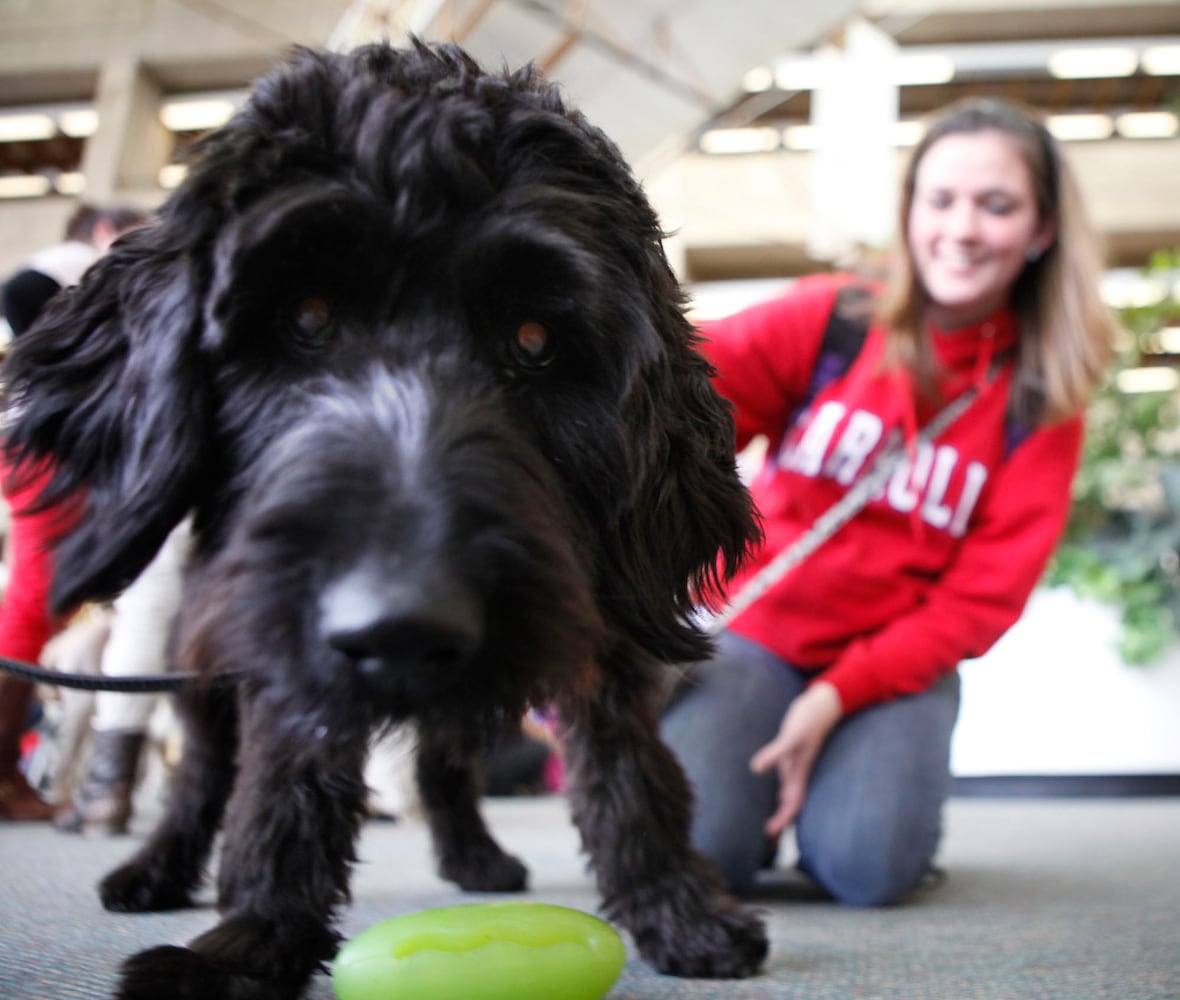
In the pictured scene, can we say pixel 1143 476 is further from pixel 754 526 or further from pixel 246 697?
A: pixel 246 697

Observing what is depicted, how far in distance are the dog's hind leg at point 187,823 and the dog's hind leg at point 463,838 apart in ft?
1.22

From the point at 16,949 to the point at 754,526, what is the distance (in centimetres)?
103

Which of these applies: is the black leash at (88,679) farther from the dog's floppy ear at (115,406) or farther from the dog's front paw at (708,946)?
the dog's front paw at (708,946)

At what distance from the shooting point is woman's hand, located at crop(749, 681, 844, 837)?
2.05 meters

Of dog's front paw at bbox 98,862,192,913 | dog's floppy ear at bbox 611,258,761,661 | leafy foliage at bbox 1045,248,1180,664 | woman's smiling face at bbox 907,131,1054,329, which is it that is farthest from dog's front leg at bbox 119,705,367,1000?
leafy foliage at bbox 1045,248,1180,664

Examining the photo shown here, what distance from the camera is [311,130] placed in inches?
39.9

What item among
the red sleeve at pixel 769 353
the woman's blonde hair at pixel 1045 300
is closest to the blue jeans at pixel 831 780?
the red sleeve at pixel 769 353

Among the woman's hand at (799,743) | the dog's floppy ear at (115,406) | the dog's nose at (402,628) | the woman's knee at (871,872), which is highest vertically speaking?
the dog's floppy ear at (115,406)

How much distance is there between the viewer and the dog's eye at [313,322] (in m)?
1.03

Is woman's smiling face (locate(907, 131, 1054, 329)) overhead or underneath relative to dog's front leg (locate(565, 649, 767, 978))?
overhead

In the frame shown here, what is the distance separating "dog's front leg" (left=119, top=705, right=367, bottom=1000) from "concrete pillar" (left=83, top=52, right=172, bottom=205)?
1132 centimetres

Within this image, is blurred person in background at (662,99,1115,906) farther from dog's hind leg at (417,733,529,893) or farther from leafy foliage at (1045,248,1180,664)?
leafy foliage at (1045,248,1180,664)

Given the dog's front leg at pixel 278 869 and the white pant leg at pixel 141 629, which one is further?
the white pant leg at pixel 141 629

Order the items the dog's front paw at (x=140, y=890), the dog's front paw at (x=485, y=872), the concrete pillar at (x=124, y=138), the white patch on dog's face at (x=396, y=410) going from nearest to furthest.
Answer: the white patch on dog's face at (x=396, y=410), the dog's front paw at (x=140, y=890), the dog's front paw at (x=485, y=872), the concrete pillar at (x=124, y=138)
